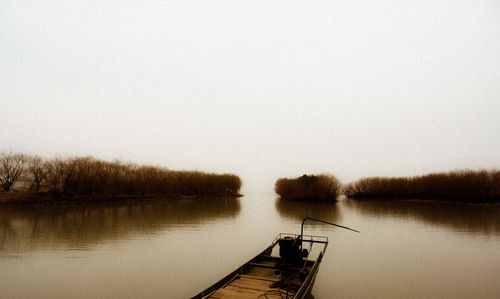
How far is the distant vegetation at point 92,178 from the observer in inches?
1676

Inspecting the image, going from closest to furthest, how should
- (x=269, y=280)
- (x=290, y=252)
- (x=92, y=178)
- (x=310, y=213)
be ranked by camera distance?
(x=269, y=280), (x=290, y=252), (x=310, y=213), (x=92, y=178)

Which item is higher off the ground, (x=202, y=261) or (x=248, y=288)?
(x=248, y=288)

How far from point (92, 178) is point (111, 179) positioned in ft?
14.6

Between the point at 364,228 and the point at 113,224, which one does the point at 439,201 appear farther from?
the point at 113,224

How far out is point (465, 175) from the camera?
50.2 m

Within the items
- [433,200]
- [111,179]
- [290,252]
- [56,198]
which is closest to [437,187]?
[433,200]

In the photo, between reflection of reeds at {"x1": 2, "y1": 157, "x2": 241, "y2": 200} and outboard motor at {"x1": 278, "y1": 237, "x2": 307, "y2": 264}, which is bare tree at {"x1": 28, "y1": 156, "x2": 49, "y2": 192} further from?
outboard motor at {"x1": 278, "y1": 237, "x2": 307, "y2": 264}

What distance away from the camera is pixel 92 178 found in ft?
157

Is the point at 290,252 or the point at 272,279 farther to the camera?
the point at 290,252

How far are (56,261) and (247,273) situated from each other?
9.48 meters

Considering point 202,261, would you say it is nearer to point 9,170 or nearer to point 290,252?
point 290,252

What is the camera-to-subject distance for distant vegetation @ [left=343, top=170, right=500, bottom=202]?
4756cm

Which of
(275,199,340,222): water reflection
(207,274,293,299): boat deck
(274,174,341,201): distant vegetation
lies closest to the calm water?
(207,274,293,299): boat deck

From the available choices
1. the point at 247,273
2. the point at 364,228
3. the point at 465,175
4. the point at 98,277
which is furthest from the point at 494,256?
the point at 465,175
